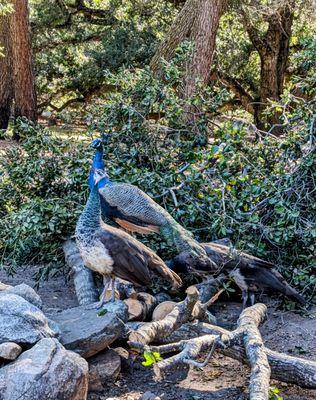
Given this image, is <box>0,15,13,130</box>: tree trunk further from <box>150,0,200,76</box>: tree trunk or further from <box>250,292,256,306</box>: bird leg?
<box>250,292,256,306</box>: bird leg

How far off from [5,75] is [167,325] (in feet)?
42.2

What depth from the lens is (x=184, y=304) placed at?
4.23 metres

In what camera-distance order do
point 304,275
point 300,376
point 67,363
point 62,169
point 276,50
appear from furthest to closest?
point 276,50 → point 62,169 → point 304,275 → point 300,376 → point 67,363

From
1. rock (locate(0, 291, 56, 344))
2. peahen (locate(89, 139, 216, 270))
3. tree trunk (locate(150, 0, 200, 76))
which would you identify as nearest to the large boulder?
rock (locate(0, 291, 56, 344))

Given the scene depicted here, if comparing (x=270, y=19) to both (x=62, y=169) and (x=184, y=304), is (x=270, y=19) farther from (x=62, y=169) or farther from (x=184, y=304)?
(x=184, y=304)

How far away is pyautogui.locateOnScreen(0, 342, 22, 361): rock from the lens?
356cm

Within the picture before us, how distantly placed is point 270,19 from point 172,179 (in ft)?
32.0

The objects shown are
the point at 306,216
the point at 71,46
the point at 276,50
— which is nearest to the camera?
the point at 306,216

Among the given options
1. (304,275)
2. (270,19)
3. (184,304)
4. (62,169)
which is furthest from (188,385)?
(270,19)

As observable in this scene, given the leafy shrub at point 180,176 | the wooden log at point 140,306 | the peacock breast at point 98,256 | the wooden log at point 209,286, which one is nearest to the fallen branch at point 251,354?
the wooden log at point 140,306

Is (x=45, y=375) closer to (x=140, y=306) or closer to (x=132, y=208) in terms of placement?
(x=140, y=306)

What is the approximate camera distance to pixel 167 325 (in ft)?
13.3

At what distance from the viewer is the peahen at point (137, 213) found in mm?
5492

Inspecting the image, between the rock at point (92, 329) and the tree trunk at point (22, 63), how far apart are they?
10.0m
